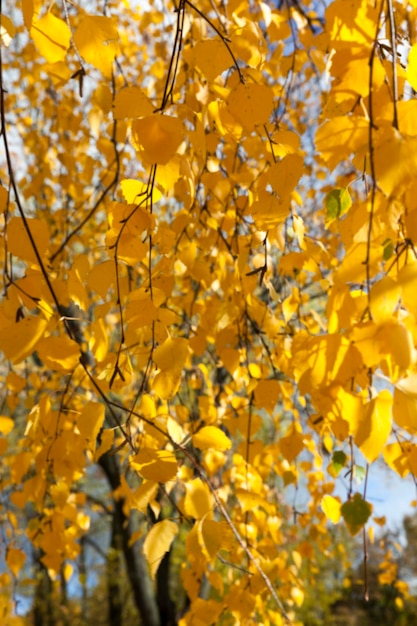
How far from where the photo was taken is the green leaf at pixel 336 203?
0.64 meters

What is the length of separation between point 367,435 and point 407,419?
0.11 feet

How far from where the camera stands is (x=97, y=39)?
618 mm

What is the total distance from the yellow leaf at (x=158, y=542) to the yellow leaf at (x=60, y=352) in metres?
0.21

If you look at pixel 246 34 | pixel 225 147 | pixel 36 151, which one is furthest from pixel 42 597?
pixel 246 34

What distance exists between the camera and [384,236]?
1.90 ft

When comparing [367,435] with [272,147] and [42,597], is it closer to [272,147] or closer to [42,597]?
[272,147]

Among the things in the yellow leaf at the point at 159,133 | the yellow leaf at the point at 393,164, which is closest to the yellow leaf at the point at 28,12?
the yellow leaf at the point at 159,133

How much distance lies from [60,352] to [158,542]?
23cm

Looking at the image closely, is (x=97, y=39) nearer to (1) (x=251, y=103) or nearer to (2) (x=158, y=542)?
(1) (x=251, y=103)

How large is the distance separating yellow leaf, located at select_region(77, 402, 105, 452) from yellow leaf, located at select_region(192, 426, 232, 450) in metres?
0.13

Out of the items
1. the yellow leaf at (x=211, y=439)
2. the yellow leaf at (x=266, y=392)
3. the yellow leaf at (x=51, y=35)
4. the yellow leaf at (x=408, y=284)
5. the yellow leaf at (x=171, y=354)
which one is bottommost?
the yellow leaf at (x=408, y=284)

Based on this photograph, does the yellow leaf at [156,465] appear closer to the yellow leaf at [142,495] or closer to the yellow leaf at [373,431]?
the yellow leaf at [142,495]

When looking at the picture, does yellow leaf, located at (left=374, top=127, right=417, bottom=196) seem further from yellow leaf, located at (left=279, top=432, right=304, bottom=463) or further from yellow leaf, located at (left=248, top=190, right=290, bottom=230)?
yellow leaf, located at (left=279, top=432, right=304, bottom=463)

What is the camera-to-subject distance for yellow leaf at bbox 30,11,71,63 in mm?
627
